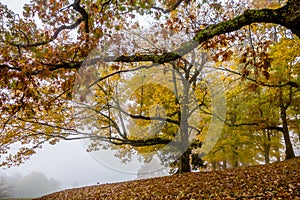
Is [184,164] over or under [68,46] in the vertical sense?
under

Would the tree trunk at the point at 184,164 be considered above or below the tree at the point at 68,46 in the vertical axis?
below

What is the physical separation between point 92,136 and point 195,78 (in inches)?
272

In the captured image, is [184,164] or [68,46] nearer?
[68,46]

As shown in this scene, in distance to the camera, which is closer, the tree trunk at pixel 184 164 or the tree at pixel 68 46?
the tree at pixel 68 46

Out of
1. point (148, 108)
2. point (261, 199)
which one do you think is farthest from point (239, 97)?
point (261, 199)

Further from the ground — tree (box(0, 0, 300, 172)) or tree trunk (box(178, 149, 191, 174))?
tree (box(0, 0, 300, 172))

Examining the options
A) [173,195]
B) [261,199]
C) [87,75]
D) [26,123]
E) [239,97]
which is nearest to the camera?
[261,199]

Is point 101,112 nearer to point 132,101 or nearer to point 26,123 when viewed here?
point 132,101

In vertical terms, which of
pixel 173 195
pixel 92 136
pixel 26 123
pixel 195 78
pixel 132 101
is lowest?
pixel 173 195

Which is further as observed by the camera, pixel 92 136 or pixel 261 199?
pixel 92 136

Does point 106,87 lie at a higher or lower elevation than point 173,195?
higher

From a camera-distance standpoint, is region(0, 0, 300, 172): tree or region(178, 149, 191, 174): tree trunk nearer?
region(0, 0, 300, 172): tree

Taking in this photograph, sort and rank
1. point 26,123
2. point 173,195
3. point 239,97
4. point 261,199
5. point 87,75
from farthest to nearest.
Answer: point 239,97
point 26,123
point 173,195
point 87,75
point 261,199

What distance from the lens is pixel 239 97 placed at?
17.6m
